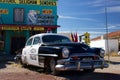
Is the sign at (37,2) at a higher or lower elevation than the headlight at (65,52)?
higher

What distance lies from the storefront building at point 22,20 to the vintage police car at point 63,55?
1775 centimetres

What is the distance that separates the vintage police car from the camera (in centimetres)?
1237

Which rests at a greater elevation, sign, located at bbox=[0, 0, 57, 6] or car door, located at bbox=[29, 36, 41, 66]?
sign, located at bbox=[0, 0, 57, 6]

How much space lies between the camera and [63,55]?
12.4 metres

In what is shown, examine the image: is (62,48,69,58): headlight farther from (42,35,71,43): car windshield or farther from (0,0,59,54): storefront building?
(0,0,59,54): storefront building

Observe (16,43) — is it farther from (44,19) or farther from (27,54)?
(27,54)

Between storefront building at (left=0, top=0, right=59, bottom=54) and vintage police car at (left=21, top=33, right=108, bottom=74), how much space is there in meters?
17.8

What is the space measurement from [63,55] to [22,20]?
21.6m

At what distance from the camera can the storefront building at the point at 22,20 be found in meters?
32.8

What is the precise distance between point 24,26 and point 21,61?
14.6m

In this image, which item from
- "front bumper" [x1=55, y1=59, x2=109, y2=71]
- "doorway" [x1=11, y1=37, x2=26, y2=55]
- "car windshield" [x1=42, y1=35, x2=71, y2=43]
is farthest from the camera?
"doorway" [x1=11, y1=37, x2=26, y2=55]

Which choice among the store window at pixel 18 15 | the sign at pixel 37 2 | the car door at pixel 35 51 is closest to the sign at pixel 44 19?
the sign at pixel 37 2

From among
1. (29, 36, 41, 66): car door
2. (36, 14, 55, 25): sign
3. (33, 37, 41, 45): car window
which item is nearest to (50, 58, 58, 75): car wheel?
(29, 36, 41, 66): car door

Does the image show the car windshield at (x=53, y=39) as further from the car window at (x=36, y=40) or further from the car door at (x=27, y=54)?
the car door at (x=27, y=54)
